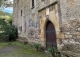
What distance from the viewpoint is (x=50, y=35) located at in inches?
349

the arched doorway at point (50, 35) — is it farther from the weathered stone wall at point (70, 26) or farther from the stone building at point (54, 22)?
the weathered stone wall at point (70, 26)

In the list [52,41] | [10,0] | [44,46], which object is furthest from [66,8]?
[10,0]

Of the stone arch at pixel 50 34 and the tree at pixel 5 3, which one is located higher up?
the tree at pixel 5 3

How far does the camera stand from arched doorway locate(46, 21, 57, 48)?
27.9ft

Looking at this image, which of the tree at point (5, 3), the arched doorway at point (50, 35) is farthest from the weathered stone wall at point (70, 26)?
the tree at point (5, 3)

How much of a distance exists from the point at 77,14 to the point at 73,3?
0.59 meters

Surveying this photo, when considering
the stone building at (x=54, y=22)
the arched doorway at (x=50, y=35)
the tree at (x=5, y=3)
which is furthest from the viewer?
the tree at (x=5, y=3)

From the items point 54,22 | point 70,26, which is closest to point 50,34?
point 54,22

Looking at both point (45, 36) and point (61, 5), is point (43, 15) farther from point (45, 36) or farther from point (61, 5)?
point (61, 5)

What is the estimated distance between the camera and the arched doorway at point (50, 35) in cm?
849

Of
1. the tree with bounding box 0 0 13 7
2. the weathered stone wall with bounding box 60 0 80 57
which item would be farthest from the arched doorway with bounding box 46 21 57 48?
the tree with bounding box 0 0 13 7

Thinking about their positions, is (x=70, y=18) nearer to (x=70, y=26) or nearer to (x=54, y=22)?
(x=70, y=26)

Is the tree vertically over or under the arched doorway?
over

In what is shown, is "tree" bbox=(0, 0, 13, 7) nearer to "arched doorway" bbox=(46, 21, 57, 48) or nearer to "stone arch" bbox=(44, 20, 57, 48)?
"stone arch" bbox=(44, 20, 57, 48)
